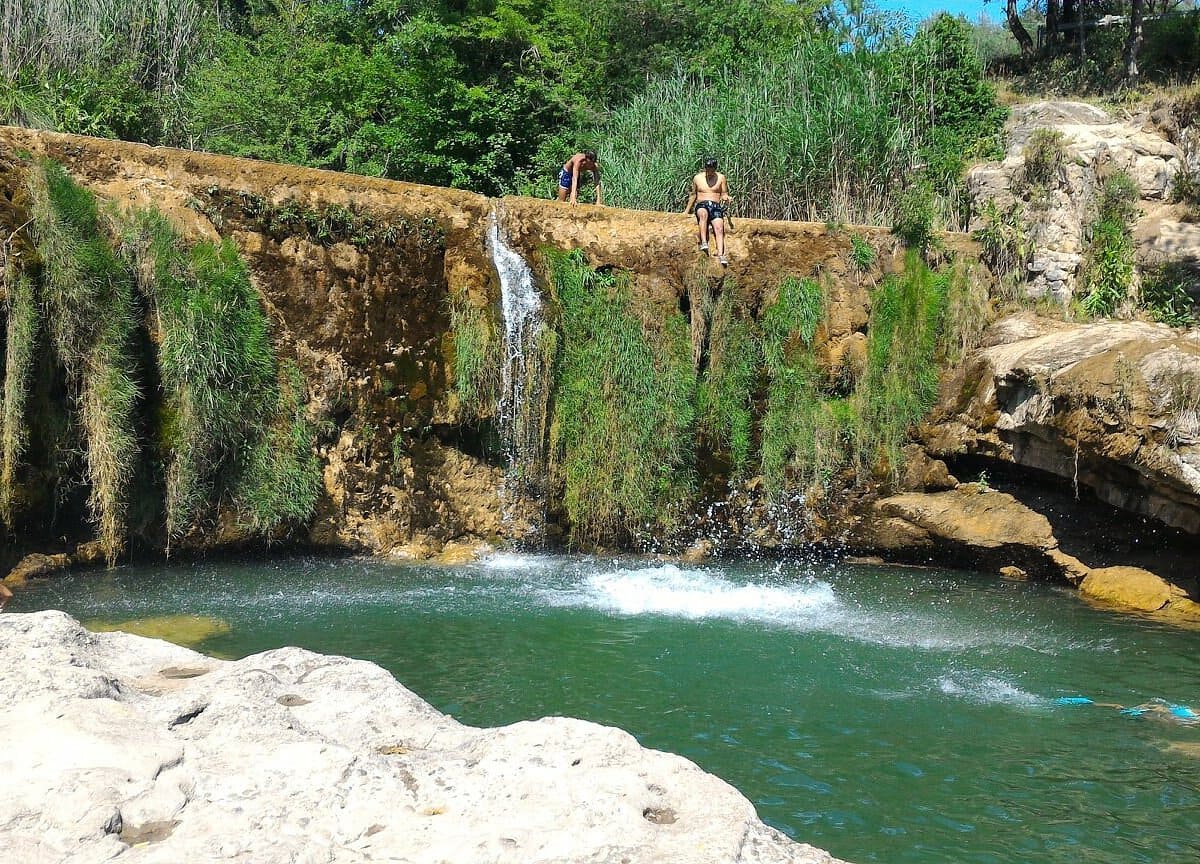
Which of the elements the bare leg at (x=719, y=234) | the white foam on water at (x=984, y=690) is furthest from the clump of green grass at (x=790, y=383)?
the white foam on water at (x=984, y=690)

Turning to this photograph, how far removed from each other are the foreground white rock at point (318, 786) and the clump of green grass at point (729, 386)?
8.16 m

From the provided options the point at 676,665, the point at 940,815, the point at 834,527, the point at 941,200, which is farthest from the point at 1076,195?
the point at 940,815

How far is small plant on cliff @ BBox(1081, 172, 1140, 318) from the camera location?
505 inches

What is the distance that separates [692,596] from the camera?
9.73 m

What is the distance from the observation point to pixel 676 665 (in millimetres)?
7551

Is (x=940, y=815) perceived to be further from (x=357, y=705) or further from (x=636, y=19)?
(x=636, y=19)

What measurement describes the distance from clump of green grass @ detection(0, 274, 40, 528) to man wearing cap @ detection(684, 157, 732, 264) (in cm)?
690

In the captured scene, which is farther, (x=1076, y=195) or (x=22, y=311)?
(x=1076, y=195)

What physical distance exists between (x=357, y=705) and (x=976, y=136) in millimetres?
14645

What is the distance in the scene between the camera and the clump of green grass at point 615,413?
11.7 meters

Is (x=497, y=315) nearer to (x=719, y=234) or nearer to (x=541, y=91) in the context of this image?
(x=719, y=234)

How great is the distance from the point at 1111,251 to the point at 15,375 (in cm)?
1193

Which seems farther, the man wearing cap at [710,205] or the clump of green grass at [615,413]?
the man wearing cap at [710,205]

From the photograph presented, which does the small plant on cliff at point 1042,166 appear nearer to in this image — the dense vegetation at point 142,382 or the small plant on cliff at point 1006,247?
the small plant on cliff at point 1006,247
